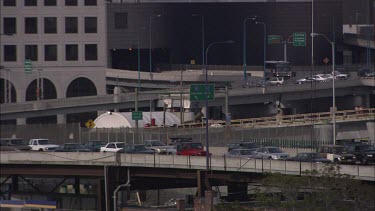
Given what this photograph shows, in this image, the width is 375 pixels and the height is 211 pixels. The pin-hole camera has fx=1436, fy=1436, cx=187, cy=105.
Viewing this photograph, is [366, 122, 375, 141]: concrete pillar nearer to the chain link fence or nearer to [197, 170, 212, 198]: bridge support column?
the chain link fence

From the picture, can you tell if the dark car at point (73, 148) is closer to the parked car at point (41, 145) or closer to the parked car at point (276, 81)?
the parked car at point (41, 145)

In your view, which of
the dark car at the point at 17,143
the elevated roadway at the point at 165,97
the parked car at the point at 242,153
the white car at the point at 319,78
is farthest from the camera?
the white car at the point at 319,78

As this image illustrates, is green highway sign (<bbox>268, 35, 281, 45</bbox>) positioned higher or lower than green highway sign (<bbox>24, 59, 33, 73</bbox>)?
higher

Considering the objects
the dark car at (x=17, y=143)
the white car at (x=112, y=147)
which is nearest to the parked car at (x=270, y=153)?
the white car at (x=112, y=147)

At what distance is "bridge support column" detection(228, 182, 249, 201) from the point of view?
8376cm

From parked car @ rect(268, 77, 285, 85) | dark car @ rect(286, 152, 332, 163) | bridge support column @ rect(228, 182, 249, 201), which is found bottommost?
bridge support column @ rect(228, 182, 249, 201)

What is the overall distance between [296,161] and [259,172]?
247 centimetres

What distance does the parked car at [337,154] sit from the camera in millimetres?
81856

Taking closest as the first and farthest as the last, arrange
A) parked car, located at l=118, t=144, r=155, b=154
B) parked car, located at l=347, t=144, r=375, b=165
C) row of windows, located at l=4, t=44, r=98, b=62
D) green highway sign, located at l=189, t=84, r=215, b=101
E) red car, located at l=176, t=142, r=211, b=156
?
1. parked car, located at l=347, t=144, r=375, b=165
2. green highway sign, located at l=189, t=84, r=215, b=101
3. parked car, located at l=118, t=144, r=155, b=154
4. red car, located at l=176, t=142, r=211, b=156
5. row of windows, located at l=4, t=44, r=98, b=62

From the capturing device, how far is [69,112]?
14962cm

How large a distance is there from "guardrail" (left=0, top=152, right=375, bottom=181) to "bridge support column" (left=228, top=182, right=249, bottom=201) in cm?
268

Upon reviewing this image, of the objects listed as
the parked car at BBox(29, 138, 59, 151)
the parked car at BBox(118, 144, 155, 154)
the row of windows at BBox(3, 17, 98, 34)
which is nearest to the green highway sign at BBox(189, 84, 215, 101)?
the parked car at BBox(118, 144, 155, 154)

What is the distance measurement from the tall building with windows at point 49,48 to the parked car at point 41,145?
183 ft

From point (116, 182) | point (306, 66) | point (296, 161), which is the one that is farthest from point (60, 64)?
point (296, 161)
